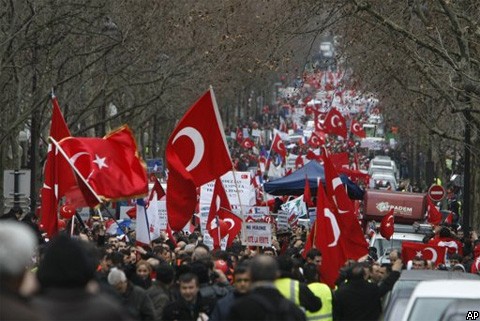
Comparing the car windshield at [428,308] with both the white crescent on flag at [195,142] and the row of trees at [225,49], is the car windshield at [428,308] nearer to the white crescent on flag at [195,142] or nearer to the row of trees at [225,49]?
the white crescent on flag at [195,142]

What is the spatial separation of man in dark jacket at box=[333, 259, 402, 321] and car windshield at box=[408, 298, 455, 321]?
8.08 ft

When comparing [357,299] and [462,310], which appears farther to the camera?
[357,299]

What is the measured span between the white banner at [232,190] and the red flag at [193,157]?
5.20 metres

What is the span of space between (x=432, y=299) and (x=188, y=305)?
2364mm

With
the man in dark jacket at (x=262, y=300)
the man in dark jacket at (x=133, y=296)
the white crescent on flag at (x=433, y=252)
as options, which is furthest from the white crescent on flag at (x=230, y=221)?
the man in dark jacket at (x=262, y=300)

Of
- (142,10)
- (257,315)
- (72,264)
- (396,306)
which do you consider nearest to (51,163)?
(396,306)

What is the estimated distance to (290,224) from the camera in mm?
30109

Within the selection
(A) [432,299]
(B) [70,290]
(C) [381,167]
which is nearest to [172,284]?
(A) [432,299]

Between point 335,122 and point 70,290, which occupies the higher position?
point 335,122

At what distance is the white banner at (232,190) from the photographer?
83.9ft

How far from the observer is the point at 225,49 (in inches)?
1116

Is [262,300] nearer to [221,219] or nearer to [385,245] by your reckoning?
[221,219]

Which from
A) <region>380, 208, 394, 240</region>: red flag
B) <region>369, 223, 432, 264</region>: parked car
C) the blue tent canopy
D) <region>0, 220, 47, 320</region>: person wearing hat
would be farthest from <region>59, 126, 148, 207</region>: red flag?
the blue tent canopy

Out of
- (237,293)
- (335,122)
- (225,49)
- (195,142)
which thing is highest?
(225,49)
